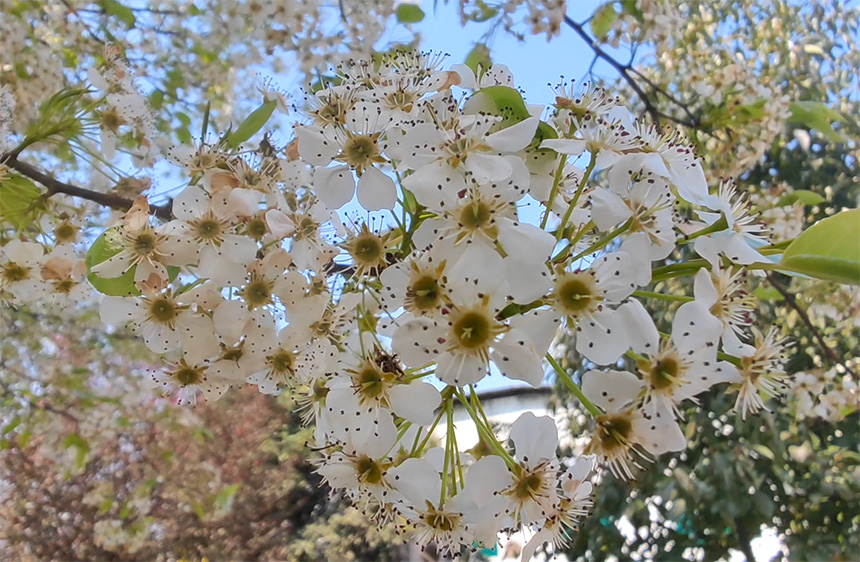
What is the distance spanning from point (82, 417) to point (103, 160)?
1491 mm

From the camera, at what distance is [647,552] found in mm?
2027

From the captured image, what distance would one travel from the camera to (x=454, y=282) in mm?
377

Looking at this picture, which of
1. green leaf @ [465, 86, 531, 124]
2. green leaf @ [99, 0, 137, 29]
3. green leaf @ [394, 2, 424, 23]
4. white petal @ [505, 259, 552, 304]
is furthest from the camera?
green leaf @ [394, 2, 424, 23]

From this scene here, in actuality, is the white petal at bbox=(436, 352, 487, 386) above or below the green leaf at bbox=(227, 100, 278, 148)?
below

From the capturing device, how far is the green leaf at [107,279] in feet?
1.82

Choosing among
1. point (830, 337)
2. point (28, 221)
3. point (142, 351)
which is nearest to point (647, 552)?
point (830, 337)

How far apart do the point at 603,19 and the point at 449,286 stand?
1247 mm

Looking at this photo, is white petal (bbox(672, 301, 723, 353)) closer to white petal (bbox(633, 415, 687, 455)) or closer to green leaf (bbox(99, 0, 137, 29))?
white petal (bbox(633, 415, 687, 455))

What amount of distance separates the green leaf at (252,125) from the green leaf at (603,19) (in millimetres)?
908

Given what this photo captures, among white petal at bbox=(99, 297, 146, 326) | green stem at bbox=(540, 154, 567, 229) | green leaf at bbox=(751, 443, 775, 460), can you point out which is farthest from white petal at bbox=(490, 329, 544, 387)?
green leaf at bbox=(751, 443, 775, 460)

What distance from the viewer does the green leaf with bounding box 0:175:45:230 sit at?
2.50 feet

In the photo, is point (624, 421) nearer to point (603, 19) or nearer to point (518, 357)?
point (518, 357)

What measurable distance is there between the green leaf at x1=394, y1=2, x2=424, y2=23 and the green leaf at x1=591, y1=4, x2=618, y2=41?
0.41 metres

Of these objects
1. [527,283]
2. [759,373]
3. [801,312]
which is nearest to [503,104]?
[527,283]
